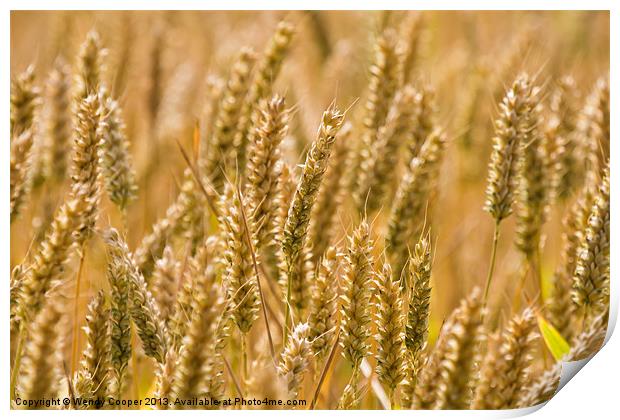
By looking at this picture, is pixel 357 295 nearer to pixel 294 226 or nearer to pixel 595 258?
pixel 294 226

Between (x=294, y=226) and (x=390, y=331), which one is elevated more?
(x=294, y=226)

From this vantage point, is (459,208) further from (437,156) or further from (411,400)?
(411,400)

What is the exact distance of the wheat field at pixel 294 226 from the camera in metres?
0.87

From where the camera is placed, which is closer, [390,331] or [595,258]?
[390,331]

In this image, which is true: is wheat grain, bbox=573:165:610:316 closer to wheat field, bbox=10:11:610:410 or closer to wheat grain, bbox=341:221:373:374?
wheat field, bbox=10:11:610:410

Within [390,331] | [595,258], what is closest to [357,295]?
[390,331]

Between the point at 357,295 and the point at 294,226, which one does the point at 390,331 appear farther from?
the point at 294,226

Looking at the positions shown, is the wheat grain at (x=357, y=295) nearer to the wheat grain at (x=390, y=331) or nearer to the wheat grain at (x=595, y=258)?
the wheat grain at (x=390, y=331)

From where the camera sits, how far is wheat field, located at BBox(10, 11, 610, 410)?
2.84ft

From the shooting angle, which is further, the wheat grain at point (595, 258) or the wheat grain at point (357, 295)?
the wheat grain at point (595, 258)

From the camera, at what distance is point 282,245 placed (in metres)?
0.88

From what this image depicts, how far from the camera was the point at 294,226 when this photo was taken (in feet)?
2.84

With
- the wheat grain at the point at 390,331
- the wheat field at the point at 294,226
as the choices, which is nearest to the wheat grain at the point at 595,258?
the wheat field at the point at 294,226
